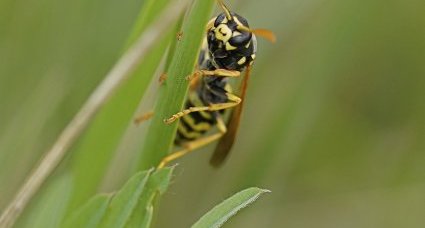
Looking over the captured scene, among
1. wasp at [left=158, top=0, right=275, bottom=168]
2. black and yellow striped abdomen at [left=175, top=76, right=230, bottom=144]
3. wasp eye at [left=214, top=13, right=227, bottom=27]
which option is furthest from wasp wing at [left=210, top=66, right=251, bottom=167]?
wasp eye at [left=214, top=13, right=227, bottom=27]

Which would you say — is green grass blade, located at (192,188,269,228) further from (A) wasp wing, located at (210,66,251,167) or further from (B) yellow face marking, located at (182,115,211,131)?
(B) yellow face marking, located at (182,115,211,131)

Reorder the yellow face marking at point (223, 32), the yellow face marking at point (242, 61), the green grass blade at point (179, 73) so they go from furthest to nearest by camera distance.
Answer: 1. the yellow face marking at point (242, 61)
2. the yellow face marking at point (223, 32)
3. the green grass blade at point (179, 73)

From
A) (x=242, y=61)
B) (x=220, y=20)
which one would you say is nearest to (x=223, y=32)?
(x=220, y=20)

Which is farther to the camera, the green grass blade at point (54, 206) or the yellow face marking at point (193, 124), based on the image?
the yellow face marking at point (193, 124)

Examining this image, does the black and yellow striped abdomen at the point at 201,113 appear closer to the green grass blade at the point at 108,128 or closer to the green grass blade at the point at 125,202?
the green grass blade at the point at 108,128

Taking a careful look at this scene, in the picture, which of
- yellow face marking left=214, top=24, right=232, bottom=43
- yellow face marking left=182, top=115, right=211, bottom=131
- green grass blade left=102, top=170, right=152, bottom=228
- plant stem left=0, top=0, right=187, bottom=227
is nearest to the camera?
plant stem left=0, top=0, right=187, bottom=227

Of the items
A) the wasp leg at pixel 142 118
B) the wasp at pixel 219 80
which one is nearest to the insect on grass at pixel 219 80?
the wasp at pixel 219 80

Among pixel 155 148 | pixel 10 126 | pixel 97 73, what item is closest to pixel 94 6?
pixel 97 73
